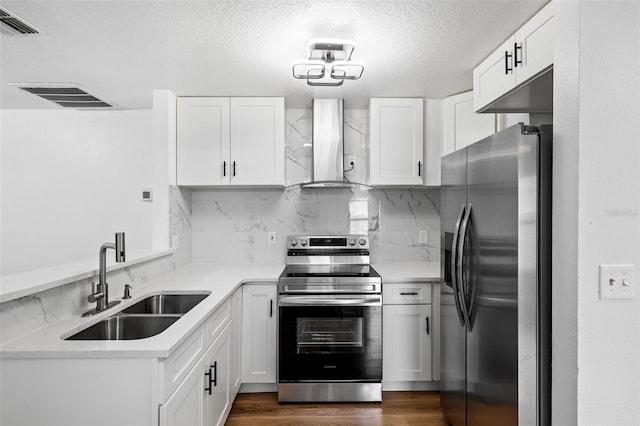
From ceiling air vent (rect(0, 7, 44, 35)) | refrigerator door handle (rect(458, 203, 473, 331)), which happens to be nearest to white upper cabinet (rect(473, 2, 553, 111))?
refrigerator door handle (rect(458, 203, 473, 331))

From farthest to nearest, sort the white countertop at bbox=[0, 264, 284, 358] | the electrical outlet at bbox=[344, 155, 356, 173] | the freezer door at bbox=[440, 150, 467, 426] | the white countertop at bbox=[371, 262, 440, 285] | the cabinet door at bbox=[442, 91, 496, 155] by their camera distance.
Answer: the electrical outlet at bbox=[344, 155, 356, 173]
the cabinet door at bbox=[442, 91, 496, 155]
the white countertop at bbox=[371, 262, 440, 285]
the freezer door at bbox=[440, 150, 467, 426]
the white countertop at bbox=[0, 264, 284, 358]

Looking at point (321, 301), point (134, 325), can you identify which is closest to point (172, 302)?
point (134, 325)

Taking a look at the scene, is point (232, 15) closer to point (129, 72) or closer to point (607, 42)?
point (129, 72)

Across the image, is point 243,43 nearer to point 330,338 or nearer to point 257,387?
point 330,338

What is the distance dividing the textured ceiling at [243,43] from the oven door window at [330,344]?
163 centimetres

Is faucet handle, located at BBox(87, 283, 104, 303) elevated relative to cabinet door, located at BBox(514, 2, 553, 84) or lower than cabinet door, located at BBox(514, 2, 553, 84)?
lower

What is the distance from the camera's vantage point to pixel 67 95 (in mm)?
3107

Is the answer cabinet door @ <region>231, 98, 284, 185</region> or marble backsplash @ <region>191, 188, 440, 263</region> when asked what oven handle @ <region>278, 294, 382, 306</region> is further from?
cabinet door @ <region>231, 98, 284, 185</region>

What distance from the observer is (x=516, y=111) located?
2.44 meters

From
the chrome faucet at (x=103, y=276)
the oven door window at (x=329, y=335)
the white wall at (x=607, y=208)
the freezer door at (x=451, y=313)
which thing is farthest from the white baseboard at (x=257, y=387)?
the white wall at (x=607, y=208)

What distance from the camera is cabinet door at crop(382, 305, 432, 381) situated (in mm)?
2857

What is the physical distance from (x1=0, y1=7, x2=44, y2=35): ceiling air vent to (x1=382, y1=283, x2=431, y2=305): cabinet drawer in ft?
8.53

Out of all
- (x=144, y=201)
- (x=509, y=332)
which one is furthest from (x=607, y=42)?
(x=144, y=201)

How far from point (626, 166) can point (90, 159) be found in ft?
12.9
